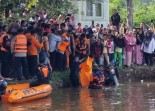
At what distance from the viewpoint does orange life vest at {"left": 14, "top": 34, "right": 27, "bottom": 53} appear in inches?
832

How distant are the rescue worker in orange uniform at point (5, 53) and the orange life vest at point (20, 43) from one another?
10.6 inches

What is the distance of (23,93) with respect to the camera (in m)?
18.9

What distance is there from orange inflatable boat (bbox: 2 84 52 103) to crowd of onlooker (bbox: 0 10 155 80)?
1.69m

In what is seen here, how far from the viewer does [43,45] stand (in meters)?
22.5

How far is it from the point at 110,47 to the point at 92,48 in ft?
5.34

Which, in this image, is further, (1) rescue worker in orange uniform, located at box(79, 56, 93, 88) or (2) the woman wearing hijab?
(2) the woman wearing hijab

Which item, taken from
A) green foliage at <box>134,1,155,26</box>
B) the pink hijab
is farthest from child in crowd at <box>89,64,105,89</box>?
green foliage at <box>134,1,155,26</box>

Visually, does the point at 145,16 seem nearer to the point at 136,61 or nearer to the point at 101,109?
the point at 136,61

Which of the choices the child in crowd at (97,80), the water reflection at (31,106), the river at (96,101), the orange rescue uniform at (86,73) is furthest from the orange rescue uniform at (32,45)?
the water reflection at (31,106)

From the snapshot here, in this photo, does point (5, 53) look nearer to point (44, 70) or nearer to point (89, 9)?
point (44, 70)

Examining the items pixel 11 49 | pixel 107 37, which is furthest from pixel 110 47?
pixel 11 49

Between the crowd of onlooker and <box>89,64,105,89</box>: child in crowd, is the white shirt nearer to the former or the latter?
the crowd of onlooker

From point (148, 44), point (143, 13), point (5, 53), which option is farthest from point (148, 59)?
point (143, 13)

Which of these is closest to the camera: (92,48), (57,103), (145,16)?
(57,103)
